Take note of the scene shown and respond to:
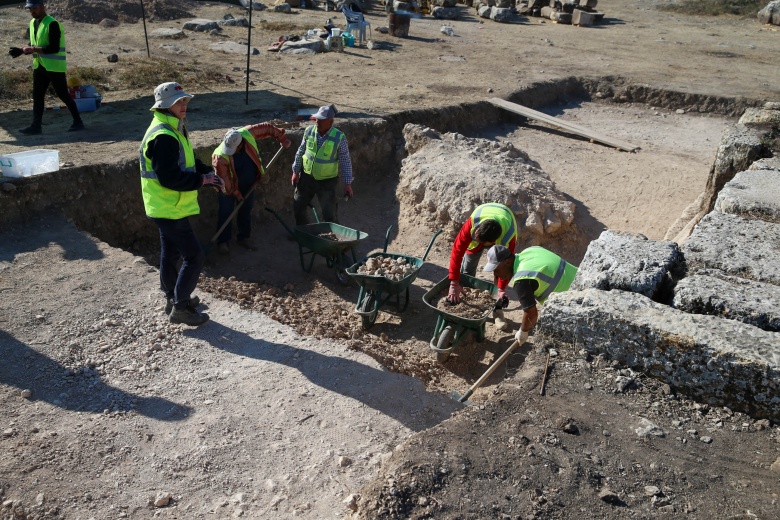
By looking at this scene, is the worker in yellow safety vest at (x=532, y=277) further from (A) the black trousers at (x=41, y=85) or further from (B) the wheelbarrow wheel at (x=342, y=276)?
(A) the black trousers at (x=41, y=85)

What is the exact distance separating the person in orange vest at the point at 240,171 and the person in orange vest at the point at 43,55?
2.52m

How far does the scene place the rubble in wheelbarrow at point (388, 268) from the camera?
21.4ft

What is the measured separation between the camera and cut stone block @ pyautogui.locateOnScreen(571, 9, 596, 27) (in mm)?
18672

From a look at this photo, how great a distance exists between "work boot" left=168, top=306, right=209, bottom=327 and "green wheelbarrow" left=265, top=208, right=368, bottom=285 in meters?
2.04

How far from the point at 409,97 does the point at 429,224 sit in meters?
3.36

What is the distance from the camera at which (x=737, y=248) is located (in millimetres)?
4496

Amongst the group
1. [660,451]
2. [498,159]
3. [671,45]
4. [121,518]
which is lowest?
[121,518]

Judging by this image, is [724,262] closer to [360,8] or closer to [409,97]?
[409,97]

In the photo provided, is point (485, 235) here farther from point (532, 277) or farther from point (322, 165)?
point (322, 165)

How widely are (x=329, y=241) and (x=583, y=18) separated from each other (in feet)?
48.6

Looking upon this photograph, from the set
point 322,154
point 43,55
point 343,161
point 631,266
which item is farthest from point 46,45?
point 631,266

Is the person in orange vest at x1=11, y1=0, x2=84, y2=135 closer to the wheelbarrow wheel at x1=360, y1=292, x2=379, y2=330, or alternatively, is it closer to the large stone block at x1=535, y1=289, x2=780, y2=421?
the wheelbarrow wheel at x1=360, y1=292, x2=379, y2=330

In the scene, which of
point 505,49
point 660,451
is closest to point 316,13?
point 505,49

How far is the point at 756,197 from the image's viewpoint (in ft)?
17.3
